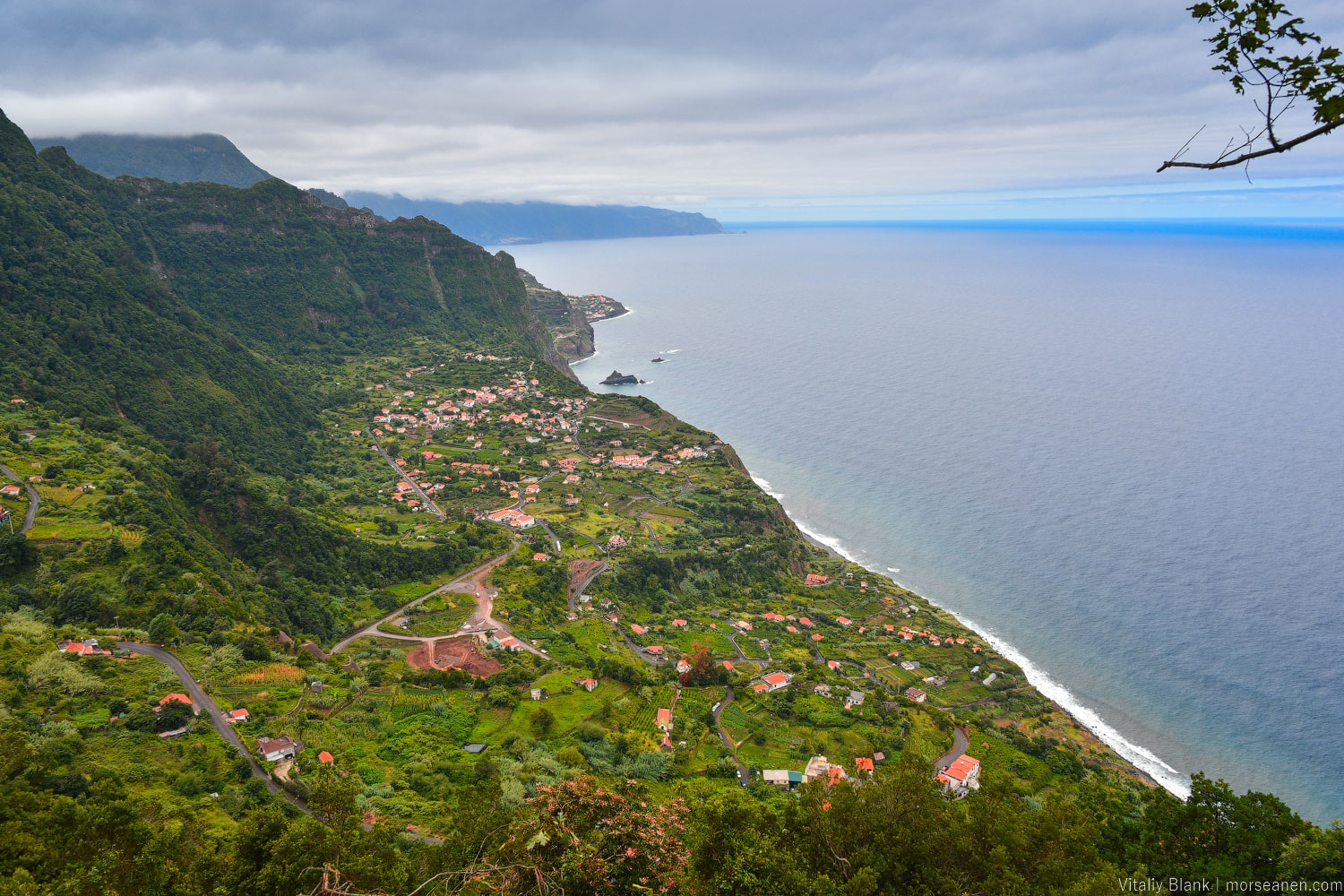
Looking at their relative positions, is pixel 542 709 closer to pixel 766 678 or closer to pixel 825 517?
pixel 766 678

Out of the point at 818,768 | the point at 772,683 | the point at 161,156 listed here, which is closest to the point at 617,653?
the point at 772,683

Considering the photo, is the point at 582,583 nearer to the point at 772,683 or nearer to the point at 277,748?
the point at 772,683

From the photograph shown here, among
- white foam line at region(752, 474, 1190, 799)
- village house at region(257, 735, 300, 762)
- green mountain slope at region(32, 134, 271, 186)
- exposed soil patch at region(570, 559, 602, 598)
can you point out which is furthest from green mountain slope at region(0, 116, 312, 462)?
green mountain slope at region(32, 134, 271, 186)

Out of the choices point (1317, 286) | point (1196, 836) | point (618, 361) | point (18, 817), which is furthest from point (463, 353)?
point (1317, 286)

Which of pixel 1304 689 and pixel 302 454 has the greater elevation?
pixel 302 454

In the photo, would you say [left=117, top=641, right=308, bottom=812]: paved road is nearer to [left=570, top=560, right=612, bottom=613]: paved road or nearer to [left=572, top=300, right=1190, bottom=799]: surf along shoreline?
[left=570, top=560, right=612, bottom=613]: paved road

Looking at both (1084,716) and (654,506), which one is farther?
(654,506)
